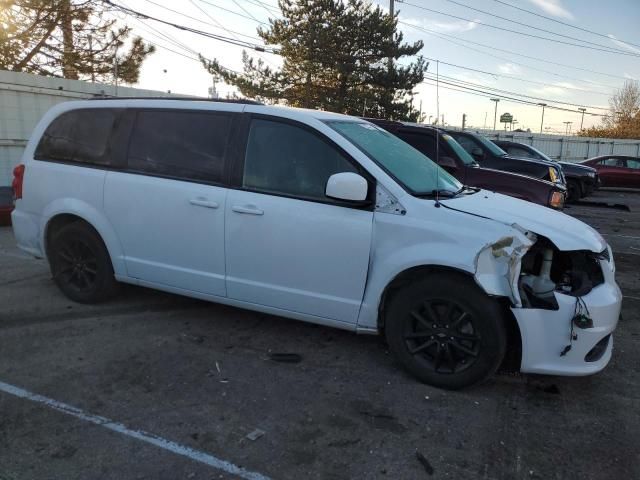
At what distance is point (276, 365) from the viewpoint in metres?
3.84

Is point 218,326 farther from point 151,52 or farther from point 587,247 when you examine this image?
point 151,52

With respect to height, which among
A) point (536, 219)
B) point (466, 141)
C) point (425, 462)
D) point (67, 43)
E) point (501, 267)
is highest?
point (67, 43)

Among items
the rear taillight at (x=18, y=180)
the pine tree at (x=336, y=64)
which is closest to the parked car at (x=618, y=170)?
the pine tree at (x=336, y=64)

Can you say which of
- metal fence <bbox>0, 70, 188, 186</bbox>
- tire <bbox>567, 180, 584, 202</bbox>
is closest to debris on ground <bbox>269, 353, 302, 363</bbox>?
metal fence <bbox>0, 70, 188, 186</bbox>

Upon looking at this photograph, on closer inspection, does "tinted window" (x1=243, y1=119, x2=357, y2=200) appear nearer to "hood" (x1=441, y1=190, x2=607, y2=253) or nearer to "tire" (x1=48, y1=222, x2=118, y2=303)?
"hood" (x1=441, y1=190, x2=607, y2=253)

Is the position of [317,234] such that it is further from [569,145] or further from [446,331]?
[569,145]

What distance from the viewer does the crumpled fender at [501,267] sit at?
3.24m

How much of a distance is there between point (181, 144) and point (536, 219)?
2843mm

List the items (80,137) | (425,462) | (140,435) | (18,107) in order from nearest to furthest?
(425,462) → (140,435) → (80,137) → (18,107)

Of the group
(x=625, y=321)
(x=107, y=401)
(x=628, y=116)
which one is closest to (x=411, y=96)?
(x=625, y=321)

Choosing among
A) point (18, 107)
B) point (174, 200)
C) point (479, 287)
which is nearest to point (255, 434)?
point (479, 287)

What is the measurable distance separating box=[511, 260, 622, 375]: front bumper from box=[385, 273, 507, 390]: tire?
16 cm

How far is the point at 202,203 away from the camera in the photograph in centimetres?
408

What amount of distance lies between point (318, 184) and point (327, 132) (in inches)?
15.6
